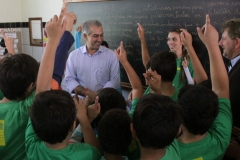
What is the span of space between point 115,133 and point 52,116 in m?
0.30

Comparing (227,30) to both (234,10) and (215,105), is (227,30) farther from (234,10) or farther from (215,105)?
(215,105)

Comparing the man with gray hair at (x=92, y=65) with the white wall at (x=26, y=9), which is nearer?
the man with gray hair at (x=92, y=65)

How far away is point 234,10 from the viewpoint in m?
2.22

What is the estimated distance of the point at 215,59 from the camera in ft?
4.42

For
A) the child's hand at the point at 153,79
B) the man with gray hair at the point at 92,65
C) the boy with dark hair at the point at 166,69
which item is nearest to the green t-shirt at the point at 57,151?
the child's hand at the point at 153,79

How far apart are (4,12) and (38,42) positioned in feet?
2.44

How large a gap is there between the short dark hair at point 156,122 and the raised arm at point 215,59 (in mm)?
425

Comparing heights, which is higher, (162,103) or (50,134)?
(162,103)

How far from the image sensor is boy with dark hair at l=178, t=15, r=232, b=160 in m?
1.21

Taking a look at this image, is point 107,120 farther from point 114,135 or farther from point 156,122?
point 156,122

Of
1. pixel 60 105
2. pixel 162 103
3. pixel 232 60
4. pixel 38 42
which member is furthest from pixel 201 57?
pixel 38 42

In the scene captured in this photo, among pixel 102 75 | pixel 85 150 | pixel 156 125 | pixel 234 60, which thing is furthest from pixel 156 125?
pixel 102 75

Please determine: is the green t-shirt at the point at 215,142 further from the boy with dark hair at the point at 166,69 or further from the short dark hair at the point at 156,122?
the boy with dark hair at the point at 166,69

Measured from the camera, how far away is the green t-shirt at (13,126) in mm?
1330
